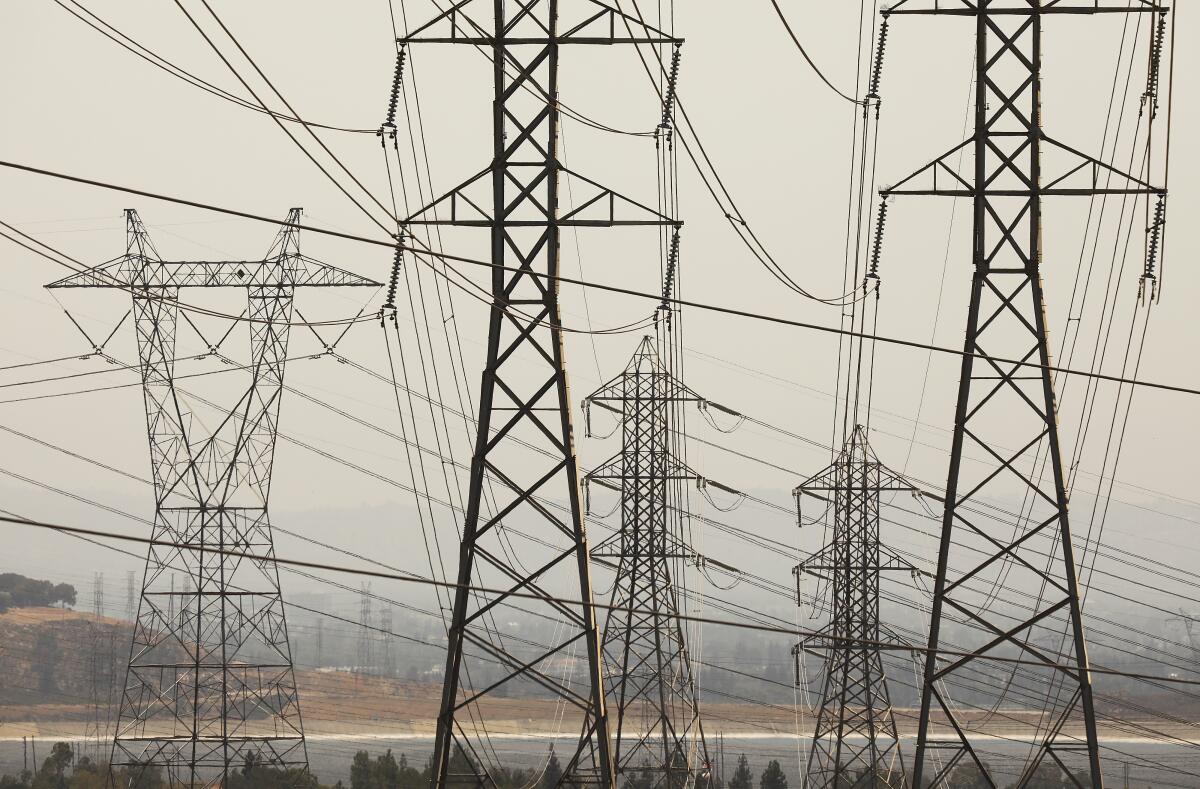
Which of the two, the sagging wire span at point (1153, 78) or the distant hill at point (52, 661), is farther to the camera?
the distant hill at point (52, 661)

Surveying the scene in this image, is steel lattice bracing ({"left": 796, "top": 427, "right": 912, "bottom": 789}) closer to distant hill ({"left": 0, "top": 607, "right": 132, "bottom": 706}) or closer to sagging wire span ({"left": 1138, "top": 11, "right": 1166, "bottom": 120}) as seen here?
sagging wire span ({"left": 1138, "top": 11, "right": 1166, "bottom": 120})

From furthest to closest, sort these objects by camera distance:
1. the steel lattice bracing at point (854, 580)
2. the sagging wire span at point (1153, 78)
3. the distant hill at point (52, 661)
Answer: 1. the distant hill at point (52, 661)
2. the steel lattice bracing at point (854, 580)
3. the sagging wire span at point (1153, 78)

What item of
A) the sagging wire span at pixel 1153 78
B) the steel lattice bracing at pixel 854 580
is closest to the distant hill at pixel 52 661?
the steel lattice bracing at pixel 854 580

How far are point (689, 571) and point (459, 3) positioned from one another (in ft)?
73.5

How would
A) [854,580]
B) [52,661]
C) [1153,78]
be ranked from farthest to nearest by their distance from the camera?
[52,661] < [854,580] < [1153,78]

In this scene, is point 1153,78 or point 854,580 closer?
point 1153,78

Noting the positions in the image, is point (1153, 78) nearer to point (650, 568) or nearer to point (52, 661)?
point (650, 568)

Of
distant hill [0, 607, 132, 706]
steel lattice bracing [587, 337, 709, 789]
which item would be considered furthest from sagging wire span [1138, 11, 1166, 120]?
distant hill [0, 607, 132, 706]

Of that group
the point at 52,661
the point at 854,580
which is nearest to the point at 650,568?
the point at 854,580

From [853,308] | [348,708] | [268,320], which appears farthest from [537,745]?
[853,308]

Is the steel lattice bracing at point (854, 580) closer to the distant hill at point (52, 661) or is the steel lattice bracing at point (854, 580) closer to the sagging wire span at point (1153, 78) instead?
the sagging wire span at point (1153, 78)

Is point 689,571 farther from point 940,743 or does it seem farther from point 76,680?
point 76,680

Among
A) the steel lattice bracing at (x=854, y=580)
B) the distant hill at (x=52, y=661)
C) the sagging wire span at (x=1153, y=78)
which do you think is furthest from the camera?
the distant hill at (x=52, y=661)

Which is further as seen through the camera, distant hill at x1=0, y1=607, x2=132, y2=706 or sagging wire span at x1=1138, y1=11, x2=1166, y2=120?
distant hill at x1=0, y1=607, x2=132, y2=706
